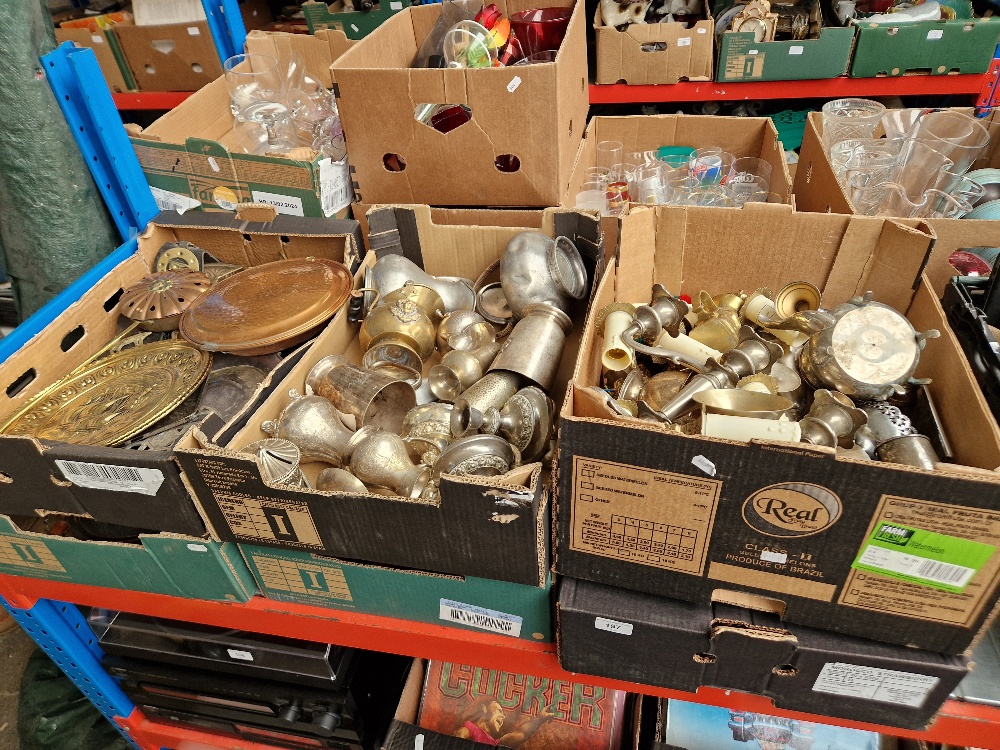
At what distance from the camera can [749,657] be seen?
2.83 ft

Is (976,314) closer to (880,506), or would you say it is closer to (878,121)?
(880,506)

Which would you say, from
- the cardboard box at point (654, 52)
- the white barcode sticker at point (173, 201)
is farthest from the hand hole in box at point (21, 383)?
the cardboard box at point (654, 52)

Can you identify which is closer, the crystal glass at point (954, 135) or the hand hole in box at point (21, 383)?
the hand hole in box at point (21, 383)

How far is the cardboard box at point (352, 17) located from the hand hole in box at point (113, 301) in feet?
5.60

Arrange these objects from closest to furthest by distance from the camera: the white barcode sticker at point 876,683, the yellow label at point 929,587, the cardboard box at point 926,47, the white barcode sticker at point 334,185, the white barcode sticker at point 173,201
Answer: the yellow label at point 929,587 → the white barcode sticker at point 876,683 → the white barcode sticker at point 334,185 → the white barcode sticker at point 173,201 → the cardboard box at point 926,47

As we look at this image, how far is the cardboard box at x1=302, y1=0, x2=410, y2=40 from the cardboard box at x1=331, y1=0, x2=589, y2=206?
127 centimetres

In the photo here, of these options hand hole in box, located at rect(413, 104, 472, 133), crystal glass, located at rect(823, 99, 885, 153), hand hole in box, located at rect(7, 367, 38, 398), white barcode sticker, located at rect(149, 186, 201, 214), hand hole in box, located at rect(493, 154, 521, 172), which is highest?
hand hole in box, located at rect(413, 104, 472, 133)

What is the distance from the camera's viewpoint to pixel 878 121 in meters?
1.55

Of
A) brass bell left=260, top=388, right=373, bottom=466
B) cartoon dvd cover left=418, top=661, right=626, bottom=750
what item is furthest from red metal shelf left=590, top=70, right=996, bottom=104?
→ cartoon dvd cover left=418, top=661, right=626, bottom=750

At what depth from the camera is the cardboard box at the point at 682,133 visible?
170 centimetres

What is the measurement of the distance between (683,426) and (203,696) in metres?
1.23

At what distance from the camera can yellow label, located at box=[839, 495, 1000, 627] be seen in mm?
681

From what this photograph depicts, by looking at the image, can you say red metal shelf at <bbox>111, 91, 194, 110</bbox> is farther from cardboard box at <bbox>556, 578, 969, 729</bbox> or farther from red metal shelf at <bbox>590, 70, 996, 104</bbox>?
cardboard box at <bbox>556, 578, 969, 729</bbox>

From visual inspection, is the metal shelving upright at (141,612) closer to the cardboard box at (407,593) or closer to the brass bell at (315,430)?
the cardboard box at (407,593)
